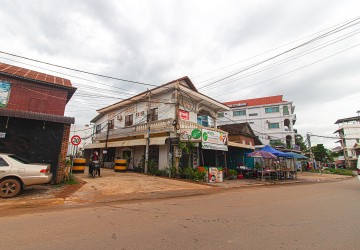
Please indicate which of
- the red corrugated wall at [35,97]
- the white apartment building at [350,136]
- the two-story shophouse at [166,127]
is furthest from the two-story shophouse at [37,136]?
the white apartment building at [350,136]

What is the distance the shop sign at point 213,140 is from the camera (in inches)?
644

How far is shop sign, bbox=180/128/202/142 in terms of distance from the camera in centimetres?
1616

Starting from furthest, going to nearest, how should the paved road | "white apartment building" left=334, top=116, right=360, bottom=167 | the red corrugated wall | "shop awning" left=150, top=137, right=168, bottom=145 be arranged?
"white apartment building" left=334, top=116, right=360, bottom=167 → "shop awning" left=150, top=137, right=168, bottom=145 → the red corrugated wall → the paved road

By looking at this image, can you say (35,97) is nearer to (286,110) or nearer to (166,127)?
(166,127)

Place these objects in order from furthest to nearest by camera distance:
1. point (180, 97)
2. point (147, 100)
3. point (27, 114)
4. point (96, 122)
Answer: point (96, 122) → point (147, 100) → point (180, 97) → point (27, 114)

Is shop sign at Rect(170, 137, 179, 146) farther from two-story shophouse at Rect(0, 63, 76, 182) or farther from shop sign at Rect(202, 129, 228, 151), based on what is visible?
two-story shophouse at Rect(0, 63, 76, 182)

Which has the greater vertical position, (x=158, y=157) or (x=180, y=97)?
(x=180, y=97)

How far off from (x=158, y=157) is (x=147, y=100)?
572 cm

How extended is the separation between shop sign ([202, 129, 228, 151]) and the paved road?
9.69 metres

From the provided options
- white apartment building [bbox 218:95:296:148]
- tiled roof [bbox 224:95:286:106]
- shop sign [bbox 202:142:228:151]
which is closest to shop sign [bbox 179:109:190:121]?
shop sign [bbox 202:142:228:151]

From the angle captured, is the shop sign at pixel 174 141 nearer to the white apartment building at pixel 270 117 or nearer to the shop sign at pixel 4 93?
the shop sign at pixel 4 93

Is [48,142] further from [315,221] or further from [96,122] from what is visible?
[96,122]

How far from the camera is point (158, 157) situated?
19125 millimetres

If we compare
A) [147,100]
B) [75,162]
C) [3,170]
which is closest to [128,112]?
[147,100]
